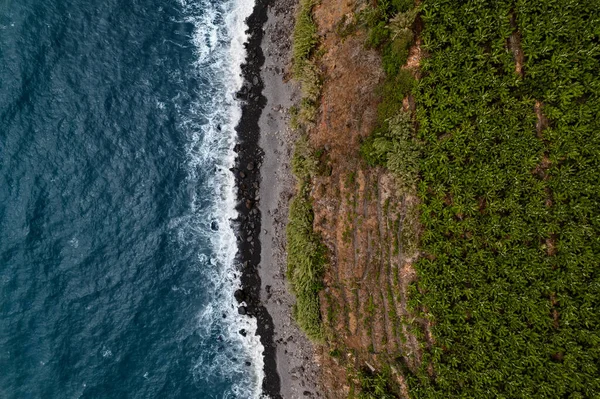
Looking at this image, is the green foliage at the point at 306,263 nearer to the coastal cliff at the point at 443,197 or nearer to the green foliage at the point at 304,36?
the coastal cliff at the point at 443,197

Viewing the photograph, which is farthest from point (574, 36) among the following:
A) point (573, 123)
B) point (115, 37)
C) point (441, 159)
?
point (115, 37)

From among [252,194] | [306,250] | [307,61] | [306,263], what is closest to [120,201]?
[252,194]

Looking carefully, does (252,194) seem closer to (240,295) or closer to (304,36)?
(240,295)

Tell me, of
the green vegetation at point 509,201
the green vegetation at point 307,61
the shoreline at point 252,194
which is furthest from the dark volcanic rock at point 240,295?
the green vegetation at point 307,61

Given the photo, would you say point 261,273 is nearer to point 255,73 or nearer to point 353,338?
point 353,338

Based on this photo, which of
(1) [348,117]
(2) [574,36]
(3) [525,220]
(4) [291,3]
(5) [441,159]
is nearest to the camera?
(2) [574,36]

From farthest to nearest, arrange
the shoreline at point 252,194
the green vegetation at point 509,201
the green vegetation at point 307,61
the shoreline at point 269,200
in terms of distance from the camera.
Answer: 1. the shoreline at point 252,194
2. the shoreline at point 269,200
3. the green vegetation at point 307,61
4. the green vegetation at point 509,201

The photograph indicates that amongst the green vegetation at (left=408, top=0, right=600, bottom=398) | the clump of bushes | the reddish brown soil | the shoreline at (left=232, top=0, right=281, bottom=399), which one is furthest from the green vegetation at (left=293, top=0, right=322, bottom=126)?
the green vegetation at (left=408, top=0, right=600, bottom=398)
